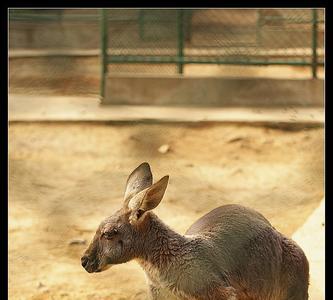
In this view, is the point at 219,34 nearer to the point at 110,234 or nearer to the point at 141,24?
the point at 141,24

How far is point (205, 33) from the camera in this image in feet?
36.4

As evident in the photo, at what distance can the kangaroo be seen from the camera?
132 inches

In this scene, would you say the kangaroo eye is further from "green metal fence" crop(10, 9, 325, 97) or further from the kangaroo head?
"green metal fence" crop(10, 9, 325, 97)

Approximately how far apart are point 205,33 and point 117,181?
5.02 meters

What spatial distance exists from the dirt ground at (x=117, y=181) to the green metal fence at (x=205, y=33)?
2.06m

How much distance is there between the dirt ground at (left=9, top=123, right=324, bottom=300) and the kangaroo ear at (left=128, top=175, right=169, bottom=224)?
4.76 feet

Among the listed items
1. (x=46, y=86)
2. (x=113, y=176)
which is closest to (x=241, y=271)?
(x=113, y=176)

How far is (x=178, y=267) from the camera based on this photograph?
340 cm

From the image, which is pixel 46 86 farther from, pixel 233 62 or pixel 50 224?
pixel 50 224

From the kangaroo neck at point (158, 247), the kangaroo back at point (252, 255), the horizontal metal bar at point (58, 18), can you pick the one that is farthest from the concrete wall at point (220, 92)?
the kangaroo neck at point (158, 247)

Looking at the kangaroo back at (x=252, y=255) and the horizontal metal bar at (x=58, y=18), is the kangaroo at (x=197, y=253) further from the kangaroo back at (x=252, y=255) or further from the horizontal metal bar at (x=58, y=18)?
the horizontal metal bar at (x=58, y=18)

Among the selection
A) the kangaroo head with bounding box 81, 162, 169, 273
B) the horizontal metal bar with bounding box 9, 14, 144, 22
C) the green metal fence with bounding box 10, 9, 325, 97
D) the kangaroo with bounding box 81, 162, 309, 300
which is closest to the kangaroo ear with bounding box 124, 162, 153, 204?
the kangaroo with bounding box 81, 162, 309, 300

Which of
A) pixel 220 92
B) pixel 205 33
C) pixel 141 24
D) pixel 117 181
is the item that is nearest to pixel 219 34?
pixel 205 33

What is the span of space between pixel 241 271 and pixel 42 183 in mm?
3320
